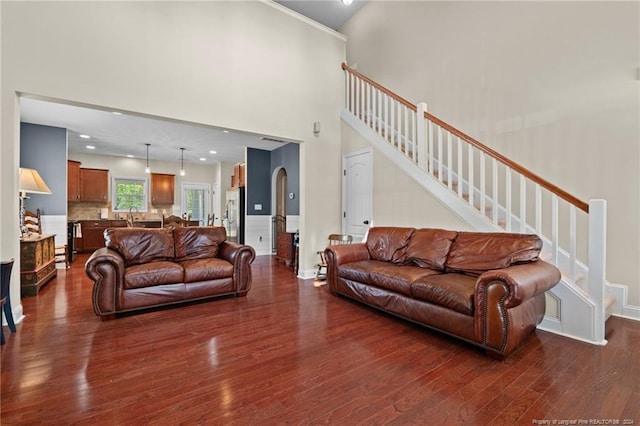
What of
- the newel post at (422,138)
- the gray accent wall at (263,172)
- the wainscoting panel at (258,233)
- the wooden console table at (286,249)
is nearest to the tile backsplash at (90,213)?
the wainscoting panel at (258,233)

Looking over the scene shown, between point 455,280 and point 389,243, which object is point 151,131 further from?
point 455,280

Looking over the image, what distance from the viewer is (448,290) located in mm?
2535

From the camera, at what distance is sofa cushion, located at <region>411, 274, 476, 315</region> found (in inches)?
94.8

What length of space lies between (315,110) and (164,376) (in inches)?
177

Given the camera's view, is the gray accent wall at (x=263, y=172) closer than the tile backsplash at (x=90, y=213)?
Yes

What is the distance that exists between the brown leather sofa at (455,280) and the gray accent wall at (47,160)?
5806 millimetres

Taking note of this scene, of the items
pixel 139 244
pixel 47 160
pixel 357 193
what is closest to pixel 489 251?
pixel 357 193

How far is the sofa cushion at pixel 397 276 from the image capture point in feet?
9.59

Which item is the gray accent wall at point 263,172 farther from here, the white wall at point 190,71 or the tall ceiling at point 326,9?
the tall ceiling at point 326,9

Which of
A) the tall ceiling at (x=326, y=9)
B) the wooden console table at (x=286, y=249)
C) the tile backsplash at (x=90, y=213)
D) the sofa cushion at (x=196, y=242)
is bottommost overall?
the wooden console table at (x=286, y=249)

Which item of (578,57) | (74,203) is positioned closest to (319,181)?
(578,57)

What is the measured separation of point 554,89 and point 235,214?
8.04m

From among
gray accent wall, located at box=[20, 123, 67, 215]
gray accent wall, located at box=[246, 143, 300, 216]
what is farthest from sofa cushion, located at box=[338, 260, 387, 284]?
gray accent wall, located at box=[20, 123, 67, 215]

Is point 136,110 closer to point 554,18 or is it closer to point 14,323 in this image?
point 14,323
